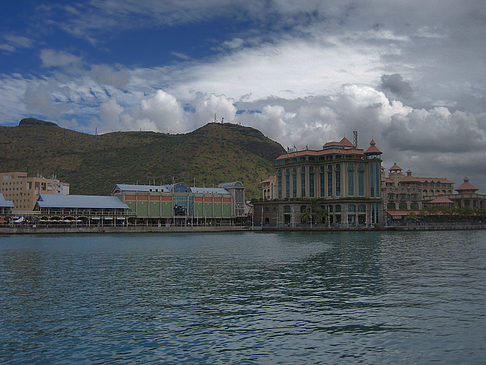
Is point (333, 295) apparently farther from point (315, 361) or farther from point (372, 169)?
point (372, 169)

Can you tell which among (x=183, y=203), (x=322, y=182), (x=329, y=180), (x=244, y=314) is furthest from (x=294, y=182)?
(x=244, y=314)

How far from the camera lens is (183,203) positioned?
15662 cm

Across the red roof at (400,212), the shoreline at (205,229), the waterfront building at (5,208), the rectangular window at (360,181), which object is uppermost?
the rectangular window at (360,181)

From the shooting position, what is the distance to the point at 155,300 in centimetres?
2903

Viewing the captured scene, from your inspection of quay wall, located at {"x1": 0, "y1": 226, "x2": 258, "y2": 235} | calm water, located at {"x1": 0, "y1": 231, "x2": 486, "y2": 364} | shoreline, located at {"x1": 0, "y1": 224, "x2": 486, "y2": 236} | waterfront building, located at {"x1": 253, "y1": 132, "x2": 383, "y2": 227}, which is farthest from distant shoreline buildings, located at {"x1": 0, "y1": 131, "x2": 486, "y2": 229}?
calm water, located at {"x1": 0, "y1": 231, "x2": 486, "y2": 364}

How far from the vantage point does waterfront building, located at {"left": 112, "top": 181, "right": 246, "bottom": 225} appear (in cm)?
14875

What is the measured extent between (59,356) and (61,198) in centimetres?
12588

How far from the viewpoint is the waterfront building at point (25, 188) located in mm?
177125

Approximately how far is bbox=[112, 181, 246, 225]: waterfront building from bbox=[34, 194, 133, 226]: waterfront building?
196 inches

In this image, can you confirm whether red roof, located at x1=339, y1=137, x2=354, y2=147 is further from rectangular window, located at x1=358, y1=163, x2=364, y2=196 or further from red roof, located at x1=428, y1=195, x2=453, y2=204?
red roof, located at x1=428, y1=195, x2=453, y2=204

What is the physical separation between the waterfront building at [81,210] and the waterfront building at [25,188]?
146 ft

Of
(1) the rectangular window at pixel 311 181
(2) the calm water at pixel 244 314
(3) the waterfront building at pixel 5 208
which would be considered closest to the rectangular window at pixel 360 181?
(1) the rectangular window at pixel 311 181

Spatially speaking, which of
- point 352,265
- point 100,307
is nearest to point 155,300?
point 100,307

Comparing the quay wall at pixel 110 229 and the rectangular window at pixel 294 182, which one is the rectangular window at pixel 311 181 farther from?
the quay wall at pixel 110 229
